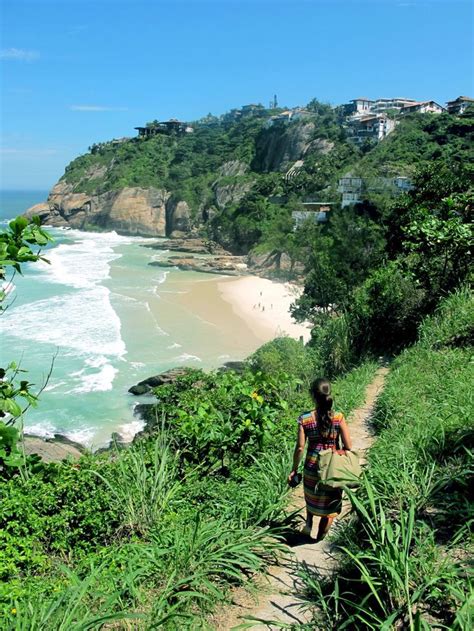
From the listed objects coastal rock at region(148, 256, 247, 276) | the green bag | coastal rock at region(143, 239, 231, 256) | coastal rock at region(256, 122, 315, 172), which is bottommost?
coastal rock at region(148, 256, 247, 276)

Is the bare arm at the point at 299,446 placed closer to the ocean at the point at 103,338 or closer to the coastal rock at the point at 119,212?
the ocean at the point at 103,338

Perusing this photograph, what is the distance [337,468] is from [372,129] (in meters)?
82.0

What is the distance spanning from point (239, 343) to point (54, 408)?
10247 millimetres

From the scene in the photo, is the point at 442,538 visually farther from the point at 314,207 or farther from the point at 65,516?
the point at 314,207

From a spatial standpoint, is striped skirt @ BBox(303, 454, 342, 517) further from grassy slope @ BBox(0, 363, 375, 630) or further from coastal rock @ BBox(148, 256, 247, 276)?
coastal rock @ BBox(148, 256, 247, 276)

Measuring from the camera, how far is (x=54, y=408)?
19062 mm

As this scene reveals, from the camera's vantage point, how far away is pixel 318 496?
153 inches

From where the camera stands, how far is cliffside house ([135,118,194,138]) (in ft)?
355

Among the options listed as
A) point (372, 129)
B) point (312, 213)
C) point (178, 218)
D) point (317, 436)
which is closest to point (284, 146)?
point (372, 129)

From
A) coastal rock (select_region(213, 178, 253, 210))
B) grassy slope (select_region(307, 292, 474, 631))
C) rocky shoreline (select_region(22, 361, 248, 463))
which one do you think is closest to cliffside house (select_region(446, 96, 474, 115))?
coastal rock (select_region(213, 178, 253, 210))

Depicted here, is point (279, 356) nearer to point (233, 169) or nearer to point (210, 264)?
point (210, 264)

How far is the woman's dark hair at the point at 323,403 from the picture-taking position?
3873mm

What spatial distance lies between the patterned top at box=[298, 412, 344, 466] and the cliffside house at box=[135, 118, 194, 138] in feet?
357

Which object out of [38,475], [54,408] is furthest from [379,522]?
[54,408]
